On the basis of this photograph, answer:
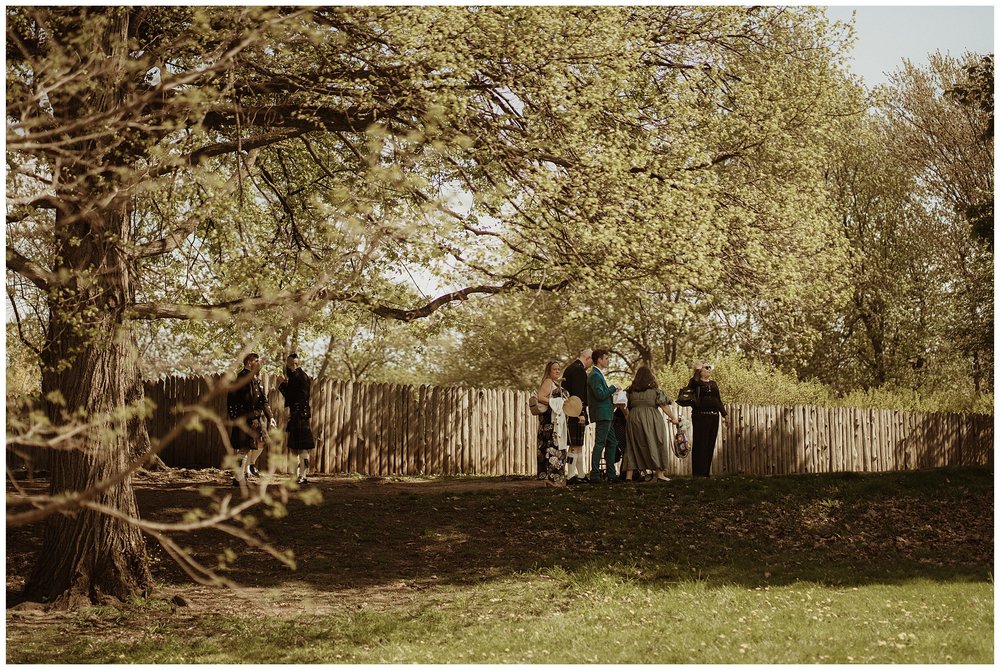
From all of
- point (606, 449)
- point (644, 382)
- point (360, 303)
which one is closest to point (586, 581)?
point (360, 303)

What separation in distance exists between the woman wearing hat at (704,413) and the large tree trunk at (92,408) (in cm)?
792

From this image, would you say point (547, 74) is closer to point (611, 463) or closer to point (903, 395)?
point (611, 463)

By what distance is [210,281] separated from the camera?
38.7 ft

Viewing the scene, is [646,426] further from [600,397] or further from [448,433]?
[448,433]

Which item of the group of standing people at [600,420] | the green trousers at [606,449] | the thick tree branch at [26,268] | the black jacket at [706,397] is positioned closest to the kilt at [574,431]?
the group of standing people at [600,420]

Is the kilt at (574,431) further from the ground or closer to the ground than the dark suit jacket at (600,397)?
closer to the ground

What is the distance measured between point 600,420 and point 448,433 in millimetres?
5710

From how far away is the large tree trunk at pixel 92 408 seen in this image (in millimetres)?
8805

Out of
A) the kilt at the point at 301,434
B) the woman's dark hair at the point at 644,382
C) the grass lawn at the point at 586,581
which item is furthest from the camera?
the kilt at the point at 301,434

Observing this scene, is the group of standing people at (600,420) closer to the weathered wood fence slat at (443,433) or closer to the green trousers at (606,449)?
the green trousers at (606,449)

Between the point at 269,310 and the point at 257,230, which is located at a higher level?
the point at 257,230

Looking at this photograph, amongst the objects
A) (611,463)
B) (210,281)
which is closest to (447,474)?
(611,463)

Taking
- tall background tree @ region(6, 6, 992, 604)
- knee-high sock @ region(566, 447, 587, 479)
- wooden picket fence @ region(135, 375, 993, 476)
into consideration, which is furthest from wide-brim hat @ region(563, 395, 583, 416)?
wooden picket fence @ region(135, 375, 993, 476)

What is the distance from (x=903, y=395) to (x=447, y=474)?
1325cm
